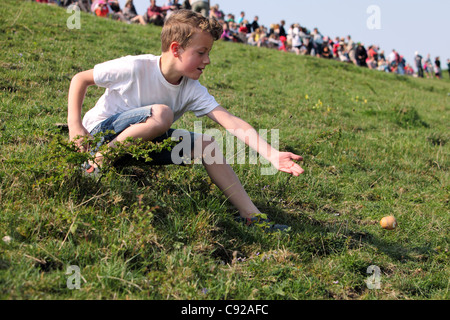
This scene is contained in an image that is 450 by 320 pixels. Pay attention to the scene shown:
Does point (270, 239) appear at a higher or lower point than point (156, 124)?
lower

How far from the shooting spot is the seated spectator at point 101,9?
13663mm

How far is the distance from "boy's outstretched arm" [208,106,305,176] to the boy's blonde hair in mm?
552

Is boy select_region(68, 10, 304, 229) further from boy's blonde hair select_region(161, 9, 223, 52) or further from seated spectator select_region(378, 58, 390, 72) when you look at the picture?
seated spectator select_region(378, 58, 390, 72)

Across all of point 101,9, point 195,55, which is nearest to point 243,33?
point 101,9

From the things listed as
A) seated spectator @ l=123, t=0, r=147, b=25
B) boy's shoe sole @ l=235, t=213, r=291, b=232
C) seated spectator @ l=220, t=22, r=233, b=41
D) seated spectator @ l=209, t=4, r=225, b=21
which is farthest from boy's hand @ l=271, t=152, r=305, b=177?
seated spectator @ l=209, t=4, r=225, b=21

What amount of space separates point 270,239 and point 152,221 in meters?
0.80

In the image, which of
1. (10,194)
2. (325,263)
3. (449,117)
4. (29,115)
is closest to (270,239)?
(325,263)

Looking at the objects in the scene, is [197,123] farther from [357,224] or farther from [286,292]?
[286,292]

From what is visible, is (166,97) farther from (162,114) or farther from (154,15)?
(154,15)

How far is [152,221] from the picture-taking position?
110 inches

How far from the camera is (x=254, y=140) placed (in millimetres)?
3049

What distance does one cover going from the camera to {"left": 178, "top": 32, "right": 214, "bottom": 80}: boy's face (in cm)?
303

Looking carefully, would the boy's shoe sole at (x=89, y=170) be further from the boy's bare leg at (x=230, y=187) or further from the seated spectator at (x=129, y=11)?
the seated spectator at (x=129, y=11)

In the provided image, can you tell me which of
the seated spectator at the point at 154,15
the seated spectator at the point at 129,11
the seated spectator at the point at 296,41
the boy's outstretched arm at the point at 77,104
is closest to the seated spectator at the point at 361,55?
the seated spectator at the point at 296,41
